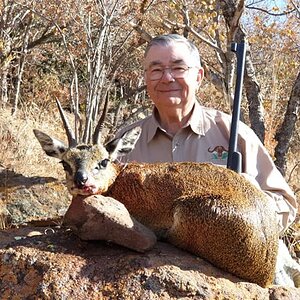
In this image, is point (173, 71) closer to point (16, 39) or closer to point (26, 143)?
point (26, 143)

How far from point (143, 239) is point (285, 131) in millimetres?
7835

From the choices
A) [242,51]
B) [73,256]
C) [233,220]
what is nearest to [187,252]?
[233,220]

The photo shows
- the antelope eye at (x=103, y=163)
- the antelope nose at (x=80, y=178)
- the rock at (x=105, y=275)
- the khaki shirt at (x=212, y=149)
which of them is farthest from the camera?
the khaki shirt at (x=212, y=149)

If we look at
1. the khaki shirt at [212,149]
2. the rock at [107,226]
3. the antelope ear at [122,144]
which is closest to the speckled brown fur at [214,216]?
the rock at [107,226]

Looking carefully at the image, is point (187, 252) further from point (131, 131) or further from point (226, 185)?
point (131, 131)

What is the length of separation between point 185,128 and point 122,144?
1030mm

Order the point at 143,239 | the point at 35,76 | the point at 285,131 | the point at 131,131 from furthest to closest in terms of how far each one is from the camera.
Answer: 1. the point at 35,76
2. the point at 285,131
3. the point at 131,131
4. the point at 143,239

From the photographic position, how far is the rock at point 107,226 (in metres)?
4.51

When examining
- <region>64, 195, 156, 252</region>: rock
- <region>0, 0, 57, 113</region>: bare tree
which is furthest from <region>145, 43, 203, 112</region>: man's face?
<region>0, 0, 57, 113</region>: bare tree

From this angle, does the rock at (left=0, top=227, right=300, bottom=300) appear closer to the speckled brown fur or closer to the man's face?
the speckled brown fur

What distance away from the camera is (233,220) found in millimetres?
4695

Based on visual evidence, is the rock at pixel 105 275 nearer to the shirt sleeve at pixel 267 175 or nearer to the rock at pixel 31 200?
the shirt sleeve at pixel 267 175

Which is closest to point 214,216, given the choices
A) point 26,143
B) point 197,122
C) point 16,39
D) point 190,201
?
point 190,201

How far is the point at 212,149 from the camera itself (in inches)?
263
